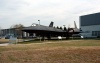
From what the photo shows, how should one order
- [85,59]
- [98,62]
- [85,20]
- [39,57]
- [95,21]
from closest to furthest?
[98,62] → [85,59] → [39,57] → [95,21] → [85,20]

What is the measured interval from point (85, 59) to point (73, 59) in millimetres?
951

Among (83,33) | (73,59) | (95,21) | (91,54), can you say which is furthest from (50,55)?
(83,33)

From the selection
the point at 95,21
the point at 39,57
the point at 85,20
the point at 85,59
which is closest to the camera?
the point at 85,59

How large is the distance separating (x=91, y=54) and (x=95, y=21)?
220ft

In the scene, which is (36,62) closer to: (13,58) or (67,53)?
(13,58)

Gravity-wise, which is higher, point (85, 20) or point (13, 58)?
point (85, 20)

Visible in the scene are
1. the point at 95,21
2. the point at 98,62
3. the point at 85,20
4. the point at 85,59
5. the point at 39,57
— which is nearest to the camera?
the point at 98,62

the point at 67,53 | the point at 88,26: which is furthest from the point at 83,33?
the point at 67,53

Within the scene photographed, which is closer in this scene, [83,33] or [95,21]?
[95,21]

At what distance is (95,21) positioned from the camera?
83250 millimetres

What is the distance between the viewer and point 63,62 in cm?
1597

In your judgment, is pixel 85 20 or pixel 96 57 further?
pixel 85 20

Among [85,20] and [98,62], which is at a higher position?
[85,20]

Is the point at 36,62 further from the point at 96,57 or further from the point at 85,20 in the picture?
the point at 85,20
